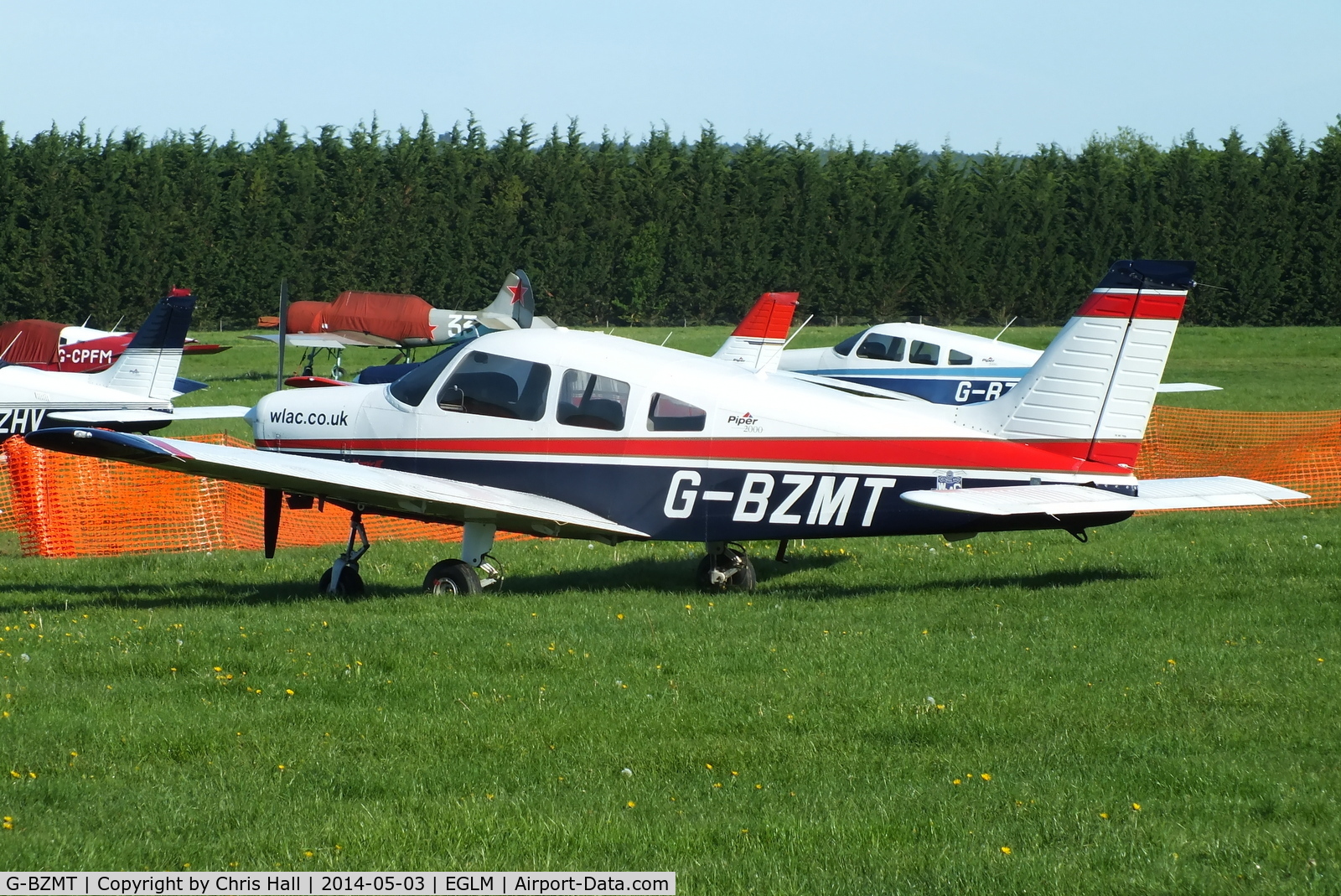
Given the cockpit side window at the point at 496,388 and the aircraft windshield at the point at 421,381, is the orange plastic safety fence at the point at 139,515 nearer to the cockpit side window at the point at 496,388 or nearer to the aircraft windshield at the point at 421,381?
the aircraft windshield at the point at 421,381

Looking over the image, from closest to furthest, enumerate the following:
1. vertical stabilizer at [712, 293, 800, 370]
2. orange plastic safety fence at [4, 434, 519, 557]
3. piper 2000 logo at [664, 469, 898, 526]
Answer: piper 2000 logo at [664, 469, 898, 526]
orange plastic safety fence at [4, 434, 519, 557]
vertical stabilizer at [712, 293, 800, 370]

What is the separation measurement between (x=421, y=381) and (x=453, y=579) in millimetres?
1560

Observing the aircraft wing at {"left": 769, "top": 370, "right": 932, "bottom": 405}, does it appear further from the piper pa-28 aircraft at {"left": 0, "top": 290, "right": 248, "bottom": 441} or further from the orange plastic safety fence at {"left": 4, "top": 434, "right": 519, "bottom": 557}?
the piper pa-28 aircraft at {"left": 0, "top": 290, "right": 248, "bottom": 441}

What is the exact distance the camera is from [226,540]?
48.4 ft

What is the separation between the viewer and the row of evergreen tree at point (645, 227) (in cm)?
4662

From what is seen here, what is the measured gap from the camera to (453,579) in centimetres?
1077

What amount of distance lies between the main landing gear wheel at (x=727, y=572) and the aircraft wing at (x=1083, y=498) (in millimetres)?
1776

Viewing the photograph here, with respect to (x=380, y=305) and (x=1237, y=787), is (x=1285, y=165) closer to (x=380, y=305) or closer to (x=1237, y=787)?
(x=380, y=305)

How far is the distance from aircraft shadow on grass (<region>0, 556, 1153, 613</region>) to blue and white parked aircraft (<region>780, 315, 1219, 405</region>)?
10759mm

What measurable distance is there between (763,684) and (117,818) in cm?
341

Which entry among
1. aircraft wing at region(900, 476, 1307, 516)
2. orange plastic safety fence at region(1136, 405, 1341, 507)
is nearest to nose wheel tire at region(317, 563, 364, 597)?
aircraft wing at region(900, 476, 1307, 516)

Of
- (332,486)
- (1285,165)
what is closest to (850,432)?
(332,486)

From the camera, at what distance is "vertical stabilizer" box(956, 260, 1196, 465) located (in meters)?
9.89

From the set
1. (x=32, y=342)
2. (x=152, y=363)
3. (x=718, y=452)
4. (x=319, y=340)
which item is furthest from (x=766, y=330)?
(x=32, y=342)
